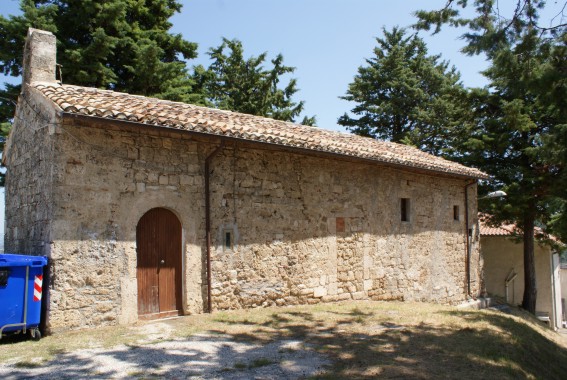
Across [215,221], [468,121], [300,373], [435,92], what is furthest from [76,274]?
[435,92]

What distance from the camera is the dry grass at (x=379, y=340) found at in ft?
17.9

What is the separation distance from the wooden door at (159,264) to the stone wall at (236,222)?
212mm

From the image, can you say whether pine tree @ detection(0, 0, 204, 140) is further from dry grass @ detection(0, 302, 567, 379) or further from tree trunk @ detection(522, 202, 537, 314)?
tree trunk @ detection(522, 202, 537, 314)

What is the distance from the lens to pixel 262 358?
226 inches

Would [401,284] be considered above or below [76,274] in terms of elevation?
below

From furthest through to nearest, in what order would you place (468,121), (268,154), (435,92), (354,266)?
(435,92)
(468,121)
(354,266)
(268,154)

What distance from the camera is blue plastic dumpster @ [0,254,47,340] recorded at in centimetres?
630

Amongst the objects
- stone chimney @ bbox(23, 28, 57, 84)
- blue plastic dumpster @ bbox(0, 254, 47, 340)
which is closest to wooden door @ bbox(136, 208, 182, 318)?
blue plastic dumpster @ bbox(0, 254, 47, 340)

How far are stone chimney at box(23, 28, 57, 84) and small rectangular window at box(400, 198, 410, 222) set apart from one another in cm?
883

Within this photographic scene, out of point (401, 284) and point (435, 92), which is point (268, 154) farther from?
point (435, 92)

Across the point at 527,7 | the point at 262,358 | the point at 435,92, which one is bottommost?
the point at 262,358

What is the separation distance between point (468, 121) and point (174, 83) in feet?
37.5

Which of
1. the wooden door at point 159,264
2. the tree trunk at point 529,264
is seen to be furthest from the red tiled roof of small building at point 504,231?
the wooden door at point 159,264

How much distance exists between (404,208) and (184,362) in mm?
8592
